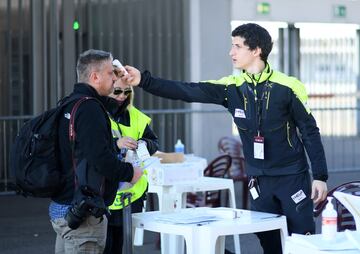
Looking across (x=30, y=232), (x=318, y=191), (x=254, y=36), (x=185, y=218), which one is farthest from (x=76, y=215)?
(x=30, y=232)

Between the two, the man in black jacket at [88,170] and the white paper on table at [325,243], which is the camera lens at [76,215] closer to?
the man in black jacket at [88,170]

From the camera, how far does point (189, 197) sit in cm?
903

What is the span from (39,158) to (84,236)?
52 centimetres

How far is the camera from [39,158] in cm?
468

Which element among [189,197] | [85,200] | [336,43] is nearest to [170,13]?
[336,43]

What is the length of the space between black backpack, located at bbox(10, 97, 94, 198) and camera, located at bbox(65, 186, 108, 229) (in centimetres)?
17

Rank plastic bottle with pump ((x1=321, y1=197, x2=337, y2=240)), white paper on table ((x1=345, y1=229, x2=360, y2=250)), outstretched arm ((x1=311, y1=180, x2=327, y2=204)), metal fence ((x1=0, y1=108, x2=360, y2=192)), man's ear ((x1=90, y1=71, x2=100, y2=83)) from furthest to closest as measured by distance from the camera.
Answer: metal fence ((x1=0, y1=108, x2=360, y2=192))
outstretched arm ((x1=311, y1=180, x2=327, y2=204))
man's ear ((x1=90, y1=71, x2=100, y2=83))
plastic bottle with pump ((x1=321, y1=197, x2=337, y2=240))
white paper on table ((x1=345, y1=229, x2=360, y2=250))

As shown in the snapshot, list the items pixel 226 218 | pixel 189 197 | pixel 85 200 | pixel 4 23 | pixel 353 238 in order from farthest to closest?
pixel 4 23, pixel 189 197, pixel 226 218, pixel 85 200, pixel 353 238

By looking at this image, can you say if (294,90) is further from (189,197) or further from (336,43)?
(336,43)

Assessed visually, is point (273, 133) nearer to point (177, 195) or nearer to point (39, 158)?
point (39, 158)

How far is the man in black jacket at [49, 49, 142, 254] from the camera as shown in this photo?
15.3 feet

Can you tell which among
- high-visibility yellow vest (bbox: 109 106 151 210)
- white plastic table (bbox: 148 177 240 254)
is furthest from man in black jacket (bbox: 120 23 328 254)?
white plastic table (bbox: 148 177 240 254)

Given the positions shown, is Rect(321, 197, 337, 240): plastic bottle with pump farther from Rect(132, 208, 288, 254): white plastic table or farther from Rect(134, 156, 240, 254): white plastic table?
Rect(134, 156, 240, 254): white plastic table

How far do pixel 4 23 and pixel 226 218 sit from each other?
28.1ft
